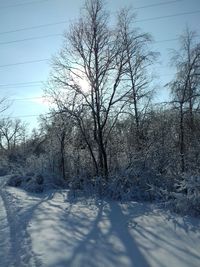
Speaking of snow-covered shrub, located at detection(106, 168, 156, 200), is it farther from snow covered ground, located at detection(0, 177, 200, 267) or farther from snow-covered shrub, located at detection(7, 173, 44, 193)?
snow-covered shrub, located at detection(7, 173, 44, 193)

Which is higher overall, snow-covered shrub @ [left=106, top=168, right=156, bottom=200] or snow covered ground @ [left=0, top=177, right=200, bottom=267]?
snow-covered shrub @ [left=106, top=168, right=156, bottom=200]

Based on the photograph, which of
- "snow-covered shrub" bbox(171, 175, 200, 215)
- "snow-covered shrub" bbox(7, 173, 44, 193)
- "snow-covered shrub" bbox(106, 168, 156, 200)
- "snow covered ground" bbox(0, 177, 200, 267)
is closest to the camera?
"snow covered ground" bbox(0, 177, 200, 267)

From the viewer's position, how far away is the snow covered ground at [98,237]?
23.4 feet

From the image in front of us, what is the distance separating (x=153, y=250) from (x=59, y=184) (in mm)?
16424

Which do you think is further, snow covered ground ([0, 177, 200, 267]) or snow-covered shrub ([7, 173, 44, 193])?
snow-covered shrub ([7, 173, 44, 193])

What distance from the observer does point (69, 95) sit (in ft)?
78.4

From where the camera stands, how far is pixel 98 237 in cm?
887

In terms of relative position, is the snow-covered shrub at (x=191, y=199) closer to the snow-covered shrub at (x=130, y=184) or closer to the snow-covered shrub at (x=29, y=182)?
the snow-covered shrub at (x=130, y=184)

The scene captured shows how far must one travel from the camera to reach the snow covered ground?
23.4 feet

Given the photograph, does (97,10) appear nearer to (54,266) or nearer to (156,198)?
(156,198)

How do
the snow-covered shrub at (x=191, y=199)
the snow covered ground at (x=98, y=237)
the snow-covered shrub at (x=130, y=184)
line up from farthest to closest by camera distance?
1. the snow-covered shrub at (x=130, y=184)
2. the snow-covered shrub at (x=191, y=199)
3. the snow covered ground at (x=98, y=237)

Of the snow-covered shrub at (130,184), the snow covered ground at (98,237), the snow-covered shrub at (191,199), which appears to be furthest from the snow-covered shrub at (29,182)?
the snow-covered shrub at (191,199)

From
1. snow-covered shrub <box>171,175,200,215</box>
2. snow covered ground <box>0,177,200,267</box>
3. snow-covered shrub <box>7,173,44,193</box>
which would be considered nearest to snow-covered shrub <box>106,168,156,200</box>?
snow covered ground <box>0,177,200,267</box>

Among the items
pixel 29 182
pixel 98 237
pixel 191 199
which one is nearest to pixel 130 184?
pixel 191 199
